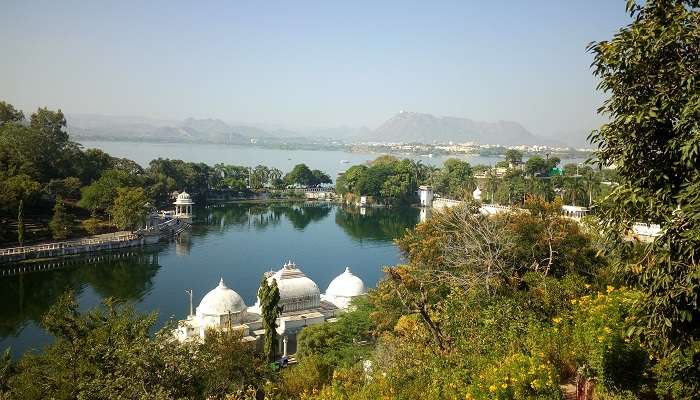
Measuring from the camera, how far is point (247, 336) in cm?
1820

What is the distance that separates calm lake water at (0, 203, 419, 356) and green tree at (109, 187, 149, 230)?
8.84ft

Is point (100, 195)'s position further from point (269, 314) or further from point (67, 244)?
point (269, 314)

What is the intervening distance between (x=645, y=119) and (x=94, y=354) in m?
9.63

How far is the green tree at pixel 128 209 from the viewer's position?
1569 inches

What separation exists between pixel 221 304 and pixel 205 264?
15890 mm

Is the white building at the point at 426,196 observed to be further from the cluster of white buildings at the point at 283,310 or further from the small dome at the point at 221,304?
the small dome at the point at 221,304

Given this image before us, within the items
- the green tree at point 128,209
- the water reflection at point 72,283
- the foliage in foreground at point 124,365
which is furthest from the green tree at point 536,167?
the foliage in foreground at point 124,365

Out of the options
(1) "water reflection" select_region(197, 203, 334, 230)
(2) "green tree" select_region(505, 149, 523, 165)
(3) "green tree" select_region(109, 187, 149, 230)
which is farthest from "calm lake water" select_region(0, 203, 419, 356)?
(2) "green tree" select_region(505, 149, 523, 165)

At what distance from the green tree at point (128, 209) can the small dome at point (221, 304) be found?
23.2m

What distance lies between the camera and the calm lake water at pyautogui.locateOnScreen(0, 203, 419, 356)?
992 inches

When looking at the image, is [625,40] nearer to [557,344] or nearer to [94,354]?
[557,344]

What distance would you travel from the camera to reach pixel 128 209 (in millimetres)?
39844

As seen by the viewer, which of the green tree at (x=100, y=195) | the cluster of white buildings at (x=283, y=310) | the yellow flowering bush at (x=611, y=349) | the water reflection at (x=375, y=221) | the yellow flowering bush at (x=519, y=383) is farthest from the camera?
the water reflection at (x=375, y=221)

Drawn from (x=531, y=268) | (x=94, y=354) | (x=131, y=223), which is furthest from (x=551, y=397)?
(x=131, y=223)
